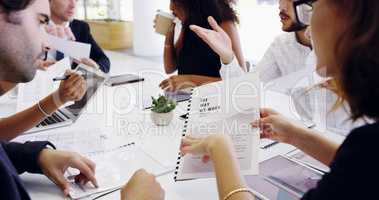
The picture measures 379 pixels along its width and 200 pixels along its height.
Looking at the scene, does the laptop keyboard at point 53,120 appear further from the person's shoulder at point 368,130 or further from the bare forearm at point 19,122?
the person's shoulder at point 368,130

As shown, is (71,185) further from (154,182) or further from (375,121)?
(375,121)

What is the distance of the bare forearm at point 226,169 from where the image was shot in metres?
0.75

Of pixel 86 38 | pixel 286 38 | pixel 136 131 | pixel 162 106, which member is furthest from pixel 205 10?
pixel 136 131

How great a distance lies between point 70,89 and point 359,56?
101 cm

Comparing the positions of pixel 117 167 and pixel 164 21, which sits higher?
pixel 164 21

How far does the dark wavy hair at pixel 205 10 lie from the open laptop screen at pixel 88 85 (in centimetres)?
A: 66

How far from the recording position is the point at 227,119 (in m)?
1.03

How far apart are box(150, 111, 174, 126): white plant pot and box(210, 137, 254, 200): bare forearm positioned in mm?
452

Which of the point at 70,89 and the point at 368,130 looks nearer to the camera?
the point at 368,130

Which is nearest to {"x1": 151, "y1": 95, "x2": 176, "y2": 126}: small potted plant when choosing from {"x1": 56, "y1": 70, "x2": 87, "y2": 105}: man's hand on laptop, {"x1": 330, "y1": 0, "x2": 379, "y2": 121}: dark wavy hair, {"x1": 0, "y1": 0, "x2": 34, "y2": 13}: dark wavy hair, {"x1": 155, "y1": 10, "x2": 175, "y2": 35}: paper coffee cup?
{"x1": 56, "y1": 70, "x2": 87, "y2": 105}: man's hand on laptop

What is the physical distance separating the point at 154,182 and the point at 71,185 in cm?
24

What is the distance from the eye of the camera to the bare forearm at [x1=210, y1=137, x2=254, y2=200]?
0.75 metres

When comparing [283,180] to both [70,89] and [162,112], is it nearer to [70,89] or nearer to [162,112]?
[162,112]

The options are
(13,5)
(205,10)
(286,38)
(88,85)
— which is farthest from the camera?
(205,10)
